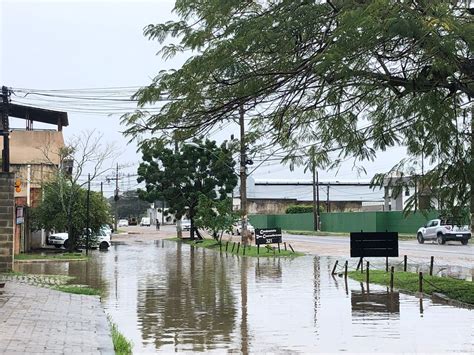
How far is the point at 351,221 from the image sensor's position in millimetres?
63188

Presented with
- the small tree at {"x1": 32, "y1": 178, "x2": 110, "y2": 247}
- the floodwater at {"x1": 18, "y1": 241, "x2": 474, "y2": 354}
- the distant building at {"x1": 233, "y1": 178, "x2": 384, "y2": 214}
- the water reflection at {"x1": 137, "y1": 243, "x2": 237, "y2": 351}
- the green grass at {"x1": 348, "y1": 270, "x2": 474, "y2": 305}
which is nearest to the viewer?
the floodwater at {"x1": 18, "y1": 241, "x2": 474, "y2": 354}

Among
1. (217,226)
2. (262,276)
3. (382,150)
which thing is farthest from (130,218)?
(382,150)

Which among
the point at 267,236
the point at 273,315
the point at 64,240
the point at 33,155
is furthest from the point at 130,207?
the point at 273,315

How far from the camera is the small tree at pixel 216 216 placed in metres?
42.3

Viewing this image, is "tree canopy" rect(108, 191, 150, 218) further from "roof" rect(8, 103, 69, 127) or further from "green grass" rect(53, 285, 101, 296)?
"green grass" rect(53, 285, 101, 296)

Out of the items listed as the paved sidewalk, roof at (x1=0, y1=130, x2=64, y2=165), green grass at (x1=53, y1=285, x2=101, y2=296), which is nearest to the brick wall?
green grass at (x1=53, y1=285, x2=101, y2=296)

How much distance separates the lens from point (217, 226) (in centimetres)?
4250

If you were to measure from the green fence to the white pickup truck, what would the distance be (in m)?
0.88

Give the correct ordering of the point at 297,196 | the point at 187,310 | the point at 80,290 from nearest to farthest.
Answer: the point at 187,310, the point at 80,290, the point at 297,196

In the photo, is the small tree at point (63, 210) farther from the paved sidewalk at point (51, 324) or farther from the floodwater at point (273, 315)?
the paved sidewalk at point (51, 324)

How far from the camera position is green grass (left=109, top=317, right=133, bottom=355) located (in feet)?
31.1

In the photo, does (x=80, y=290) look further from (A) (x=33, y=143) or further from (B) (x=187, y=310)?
(A) (x=33, y=143)

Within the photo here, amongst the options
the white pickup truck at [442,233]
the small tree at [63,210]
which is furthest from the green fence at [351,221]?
the small tree at [63,210]

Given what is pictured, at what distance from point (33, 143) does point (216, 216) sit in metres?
16.5
